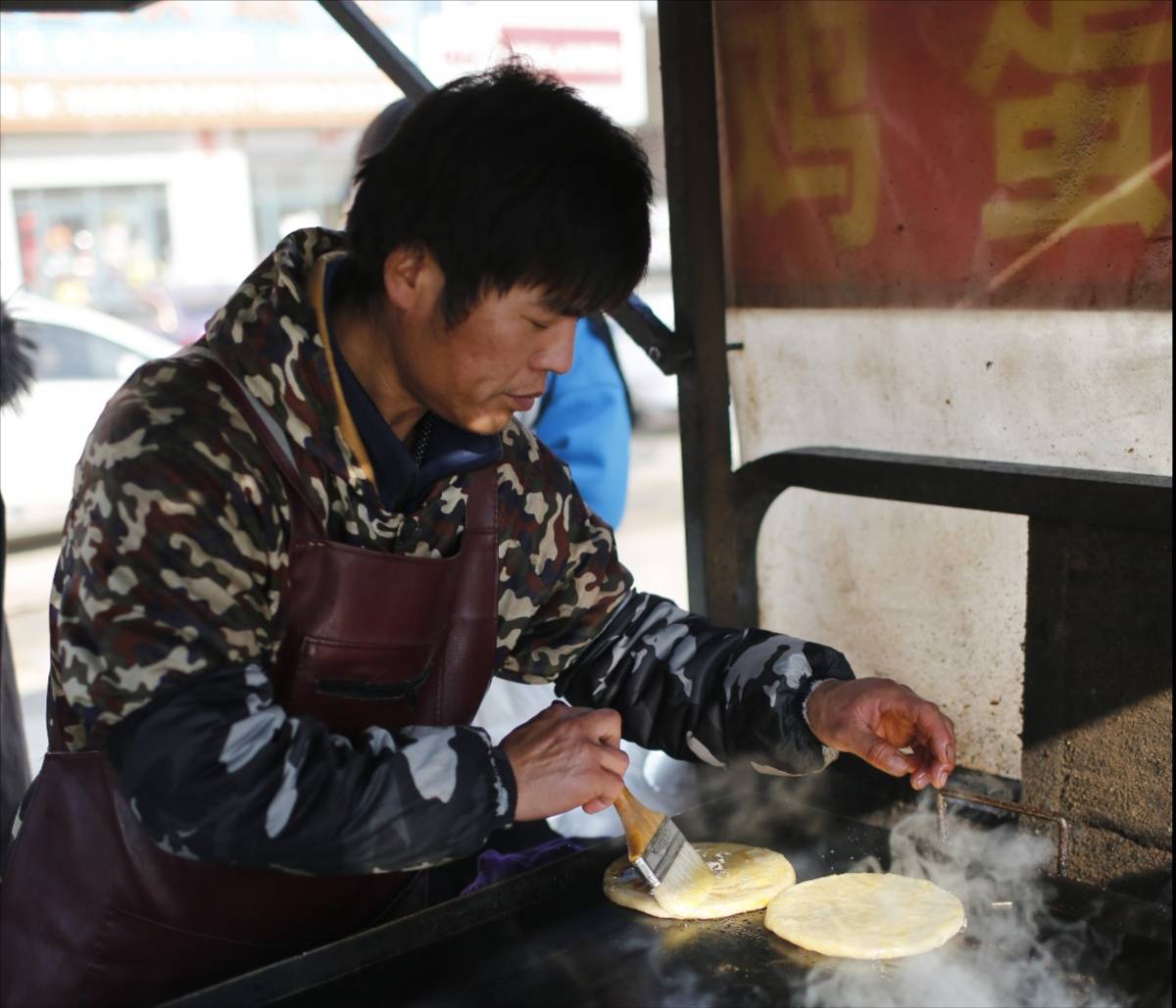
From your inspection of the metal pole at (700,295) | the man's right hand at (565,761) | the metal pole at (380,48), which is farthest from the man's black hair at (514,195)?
the metal pole at (380,48)

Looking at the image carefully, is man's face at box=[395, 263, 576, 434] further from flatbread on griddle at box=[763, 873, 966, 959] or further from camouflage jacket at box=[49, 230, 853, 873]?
flatbread on griddle at box=[763, 873, 966, 959]

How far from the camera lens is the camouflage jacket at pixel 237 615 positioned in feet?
4.87

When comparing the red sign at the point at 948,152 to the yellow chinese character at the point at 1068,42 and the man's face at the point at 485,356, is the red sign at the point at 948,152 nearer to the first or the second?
the yellow chinese character at the point at 1068,42

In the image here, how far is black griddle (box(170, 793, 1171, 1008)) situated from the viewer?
1.71 m

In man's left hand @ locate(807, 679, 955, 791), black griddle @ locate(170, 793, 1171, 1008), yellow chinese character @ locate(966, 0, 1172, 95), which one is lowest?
black griddle @ locate(170, 793, 1171, 1008)

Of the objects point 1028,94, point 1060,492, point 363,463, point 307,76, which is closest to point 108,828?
point 363,463

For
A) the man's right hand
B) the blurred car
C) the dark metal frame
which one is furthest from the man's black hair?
the blurred car

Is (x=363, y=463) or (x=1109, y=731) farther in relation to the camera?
(x=1109, y=731)

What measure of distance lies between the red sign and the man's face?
889 mm

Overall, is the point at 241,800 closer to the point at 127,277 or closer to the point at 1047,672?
the point at 1047,672

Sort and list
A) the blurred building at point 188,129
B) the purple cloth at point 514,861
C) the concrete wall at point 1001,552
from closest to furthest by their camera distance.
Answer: the concrete wall at point 1001,552 → the purple cloth at point 514,861 → the blurred building at point 188,129

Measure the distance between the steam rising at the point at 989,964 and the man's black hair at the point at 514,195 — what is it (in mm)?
962

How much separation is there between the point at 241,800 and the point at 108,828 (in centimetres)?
32

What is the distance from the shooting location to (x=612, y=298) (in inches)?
64.0
